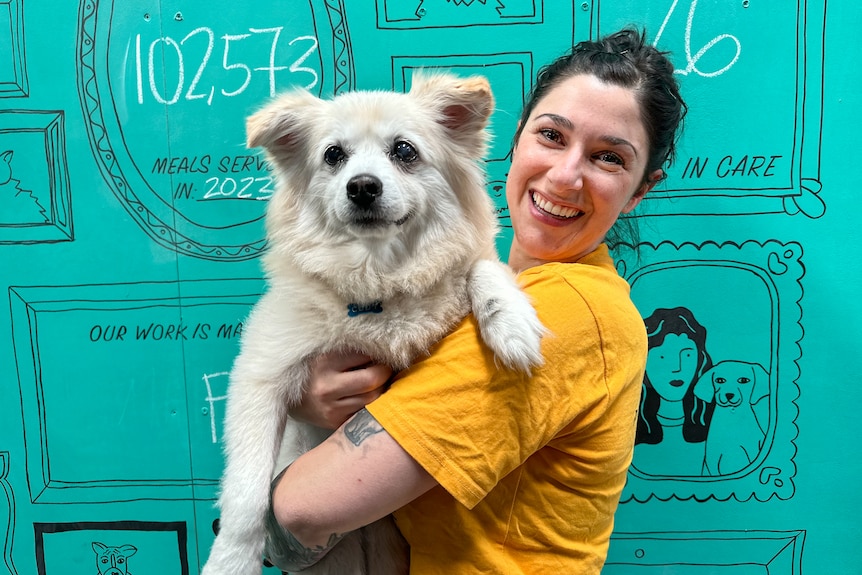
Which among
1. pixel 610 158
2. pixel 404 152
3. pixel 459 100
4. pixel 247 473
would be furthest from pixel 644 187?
pixel 247 473

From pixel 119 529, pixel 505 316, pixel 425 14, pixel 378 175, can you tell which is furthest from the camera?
pixel 119 529

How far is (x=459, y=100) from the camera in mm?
1540

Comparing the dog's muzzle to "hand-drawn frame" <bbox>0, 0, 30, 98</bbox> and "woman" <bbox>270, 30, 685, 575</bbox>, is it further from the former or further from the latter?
"hand-drawn frame" <bbox>0, 0, 30, 98</bbox>

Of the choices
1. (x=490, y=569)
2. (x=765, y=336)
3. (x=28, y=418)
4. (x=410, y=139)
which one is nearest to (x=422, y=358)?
(x=490, y=569)

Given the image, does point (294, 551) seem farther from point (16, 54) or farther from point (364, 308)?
point (16, 54)

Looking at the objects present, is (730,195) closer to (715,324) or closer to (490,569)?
(715,324)

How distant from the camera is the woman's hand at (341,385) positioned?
4.11 ft

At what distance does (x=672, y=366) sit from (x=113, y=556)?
2.57 metres

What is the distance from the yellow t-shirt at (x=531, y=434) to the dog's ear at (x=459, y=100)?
22.0 inches

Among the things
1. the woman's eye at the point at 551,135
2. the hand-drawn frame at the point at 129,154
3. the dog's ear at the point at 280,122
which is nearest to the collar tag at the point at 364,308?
the dog's ear at the point at 280,122

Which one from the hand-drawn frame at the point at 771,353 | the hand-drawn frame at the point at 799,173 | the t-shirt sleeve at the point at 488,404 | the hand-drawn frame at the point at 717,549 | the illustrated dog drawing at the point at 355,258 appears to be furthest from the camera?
the hand-drawn frame at the point at 717,549

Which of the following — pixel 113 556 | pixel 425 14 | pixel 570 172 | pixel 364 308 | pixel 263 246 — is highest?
pixel 425 14

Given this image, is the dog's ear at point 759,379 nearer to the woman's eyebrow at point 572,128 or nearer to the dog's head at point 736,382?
the dog's head at point 736,382

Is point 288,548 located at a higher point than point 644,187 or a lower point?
lower
